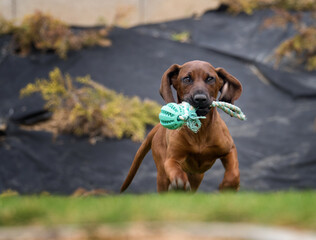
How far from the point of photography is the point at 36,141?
30.4 feet

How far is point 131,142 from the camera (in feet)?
30.4

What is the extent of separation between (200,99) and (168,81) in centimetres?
60

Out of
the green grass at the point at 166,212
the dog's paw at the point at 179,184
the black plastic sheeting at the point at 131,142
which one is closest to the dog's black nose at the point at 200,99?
the dog's paw at the point at 179,184

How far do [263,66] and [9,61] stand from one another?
18.9 ft

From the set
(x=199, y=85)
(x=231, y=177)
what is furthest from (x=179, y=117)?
(x=231, y=177)

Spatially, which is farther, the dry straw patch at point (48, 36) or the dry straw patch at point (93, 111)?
the dry straw patch at point (48, 36)

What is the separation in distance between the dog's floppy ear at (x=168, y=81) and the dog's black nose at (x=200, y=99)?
40cm

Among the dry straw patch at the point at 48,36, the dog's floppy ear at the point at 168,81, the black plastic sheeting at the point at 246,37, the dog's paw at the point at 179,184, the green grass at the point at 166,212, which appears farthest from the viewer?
the dry straw patch at the point at 48,36

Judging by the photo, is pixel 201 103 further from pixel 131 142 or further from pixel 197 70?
pixel 131 142

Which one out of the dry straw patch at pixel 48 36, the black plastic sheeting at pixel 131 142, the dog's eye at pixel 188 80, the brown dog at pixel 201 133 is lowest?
the black plastic sheeting at pixel 131 142

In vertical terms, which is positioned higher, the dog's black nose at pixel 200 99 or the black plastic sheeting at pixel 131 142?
the dog's black nose at pixel 200 99

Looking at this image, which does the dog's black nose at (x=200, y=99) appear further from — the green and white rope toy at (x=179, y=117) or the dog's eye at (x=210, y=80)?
the dog's eye at (x=210, y=80)

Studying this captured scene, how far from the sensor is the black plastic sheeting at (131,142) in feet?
28.1

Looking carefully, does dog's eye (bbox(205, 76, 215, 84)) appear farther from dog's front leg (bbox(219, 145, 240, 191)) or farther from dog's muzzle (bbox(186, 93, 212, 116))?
dog's front leg (bbox(219, 145, 240, 191))
